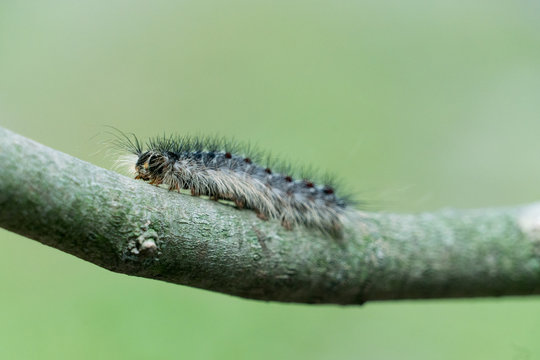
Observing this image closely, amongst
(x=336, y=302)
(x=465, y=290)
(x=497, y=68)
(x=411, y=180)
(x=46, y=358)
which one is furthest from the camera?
(x=497, y=68)

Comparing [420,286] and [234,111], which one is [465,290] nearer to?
[420,286]

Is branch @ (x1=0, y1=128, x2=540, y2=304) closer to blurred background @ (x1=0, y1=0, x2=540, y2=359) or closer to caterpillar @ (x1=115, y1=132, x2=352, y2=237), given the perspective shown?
caterpillar @ (x1=115, y1=132, x2=352, y2=237)

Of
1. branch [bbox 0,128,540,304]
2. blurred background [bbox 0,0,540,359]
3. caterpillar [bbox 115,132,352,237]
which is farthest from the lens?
blurred background [bbox 0,0,540,359]

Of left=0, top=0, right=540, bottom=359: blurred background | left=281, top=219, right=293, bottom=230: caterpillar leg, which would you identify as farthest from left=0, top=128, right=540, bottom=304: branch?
left=0, top=0, right=540, bottom=359: blurred background

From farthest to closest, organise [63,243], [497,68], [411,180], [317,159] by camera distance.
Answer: [497,68] → [411,180] → [317,159] → [63,243]

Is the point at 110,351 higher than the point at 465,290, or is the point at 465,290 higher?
the point at 465,290

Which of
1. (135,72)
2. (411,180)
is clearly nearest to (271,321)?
(411,180)

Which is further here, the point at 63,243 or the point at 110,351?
the point at 110,351


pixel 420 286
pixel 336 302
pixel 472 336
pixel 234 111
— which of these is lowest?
pixel 336 302
